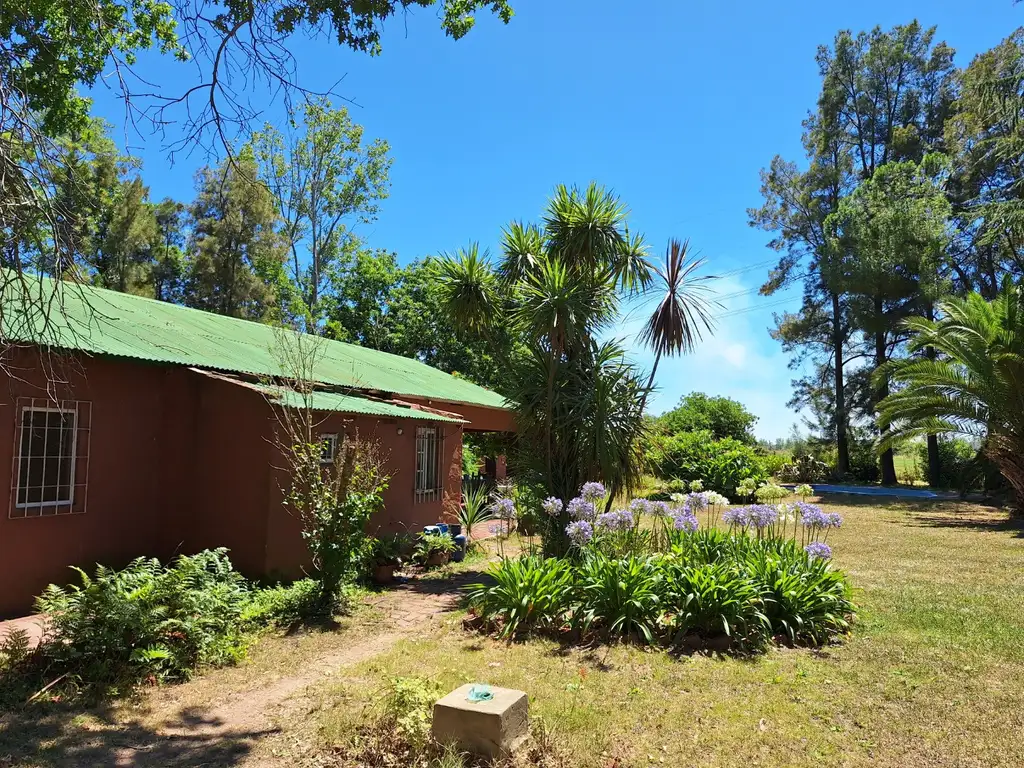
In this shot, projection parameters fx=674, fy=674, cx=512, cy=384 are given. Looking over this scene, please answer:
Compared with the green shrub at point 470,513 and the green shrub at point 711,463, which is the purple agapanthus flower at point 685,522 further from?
the green shrub at point 711,463

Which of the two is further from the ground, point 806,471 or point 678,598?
point 806,471

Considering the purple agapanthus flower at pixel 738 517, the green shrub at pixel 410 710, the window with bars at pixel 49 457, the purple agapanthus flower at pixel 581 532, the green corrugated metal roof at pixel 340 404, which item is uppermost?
the green corrugated metal roof at pixel 340 404

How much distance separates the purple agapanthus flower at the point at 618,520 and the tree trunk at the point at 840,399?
87.9 ft

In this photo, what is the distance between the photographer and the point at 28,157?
455cm

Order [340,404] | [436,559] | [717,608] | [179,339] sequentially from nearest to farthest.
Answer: [717,608] → [340,404] → [179,339] → [436,559]

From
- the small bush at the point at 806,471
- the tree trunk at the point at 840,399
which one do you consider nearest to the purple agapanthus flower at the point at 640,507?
the small bush at the point at 806,471

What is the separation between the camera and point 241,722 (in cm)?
482

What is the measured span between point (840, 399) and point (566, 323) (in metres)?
25.3

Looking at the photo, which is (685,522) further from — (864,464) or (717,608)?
(864,464)

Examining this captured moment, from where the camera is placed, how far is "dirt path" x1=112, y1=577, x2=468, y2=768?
4.22 metres

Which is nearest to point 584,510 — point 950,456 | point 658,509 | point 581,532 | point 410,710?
point 581,532

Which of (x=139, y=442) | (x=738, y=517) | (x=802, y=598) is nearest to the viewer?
(x=802, y=598)

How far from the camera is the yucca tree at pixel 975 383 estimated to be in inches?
593

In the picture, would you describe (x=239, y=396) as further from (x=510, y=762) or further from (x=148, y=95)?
(x=510, y=762)
